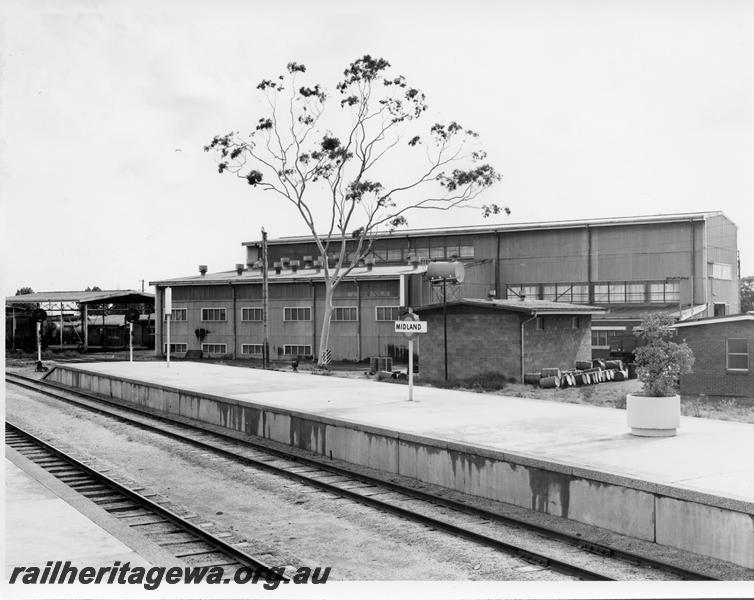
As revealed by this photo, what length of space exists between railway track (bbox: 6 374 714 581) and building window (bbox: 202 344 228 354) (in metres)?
27.0

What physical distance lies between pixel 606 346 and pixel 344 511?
106ft

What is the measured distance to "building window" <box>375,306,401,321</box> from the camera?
41844 mm

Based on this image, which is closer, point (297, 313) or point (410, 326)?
point (410, 326)

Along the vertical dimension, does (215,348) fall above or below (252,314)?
below

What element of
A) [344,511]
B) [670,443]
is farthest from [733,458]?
[344,511]

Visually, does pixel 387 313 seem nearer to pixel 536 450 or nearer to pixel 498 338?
pixel 498 338

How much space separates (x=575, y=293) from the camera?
163 ft

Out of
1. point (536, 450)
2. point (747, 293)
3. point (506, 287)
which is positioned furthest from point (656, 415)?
point (747, 293)

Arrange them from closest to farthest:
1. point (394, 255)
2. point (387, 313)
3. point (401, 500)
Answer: point (401, 500), point (387, 313), point (394, 255)

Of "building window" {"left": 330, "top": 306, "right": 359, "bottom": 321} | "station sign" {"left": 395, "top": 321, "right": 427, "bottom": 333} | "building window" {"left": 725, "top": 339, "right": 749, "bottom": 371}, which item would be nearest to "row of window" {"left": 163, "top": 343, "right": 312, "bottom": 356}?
"building window" {"left": 330, "top": 306, "right": 359, "bottom": 321}

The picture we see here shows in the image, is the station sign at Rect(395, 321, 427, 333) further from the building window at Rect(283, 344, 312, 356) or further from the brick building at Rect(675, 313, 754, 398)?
the building window at Rect(283, 344, 312, 356)

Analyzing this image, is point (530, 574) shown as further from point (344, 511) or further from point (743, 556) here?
point (344, 511)

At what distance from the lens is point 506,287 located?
51875 millimetres

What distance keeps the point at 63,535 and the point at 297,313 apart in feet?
121
